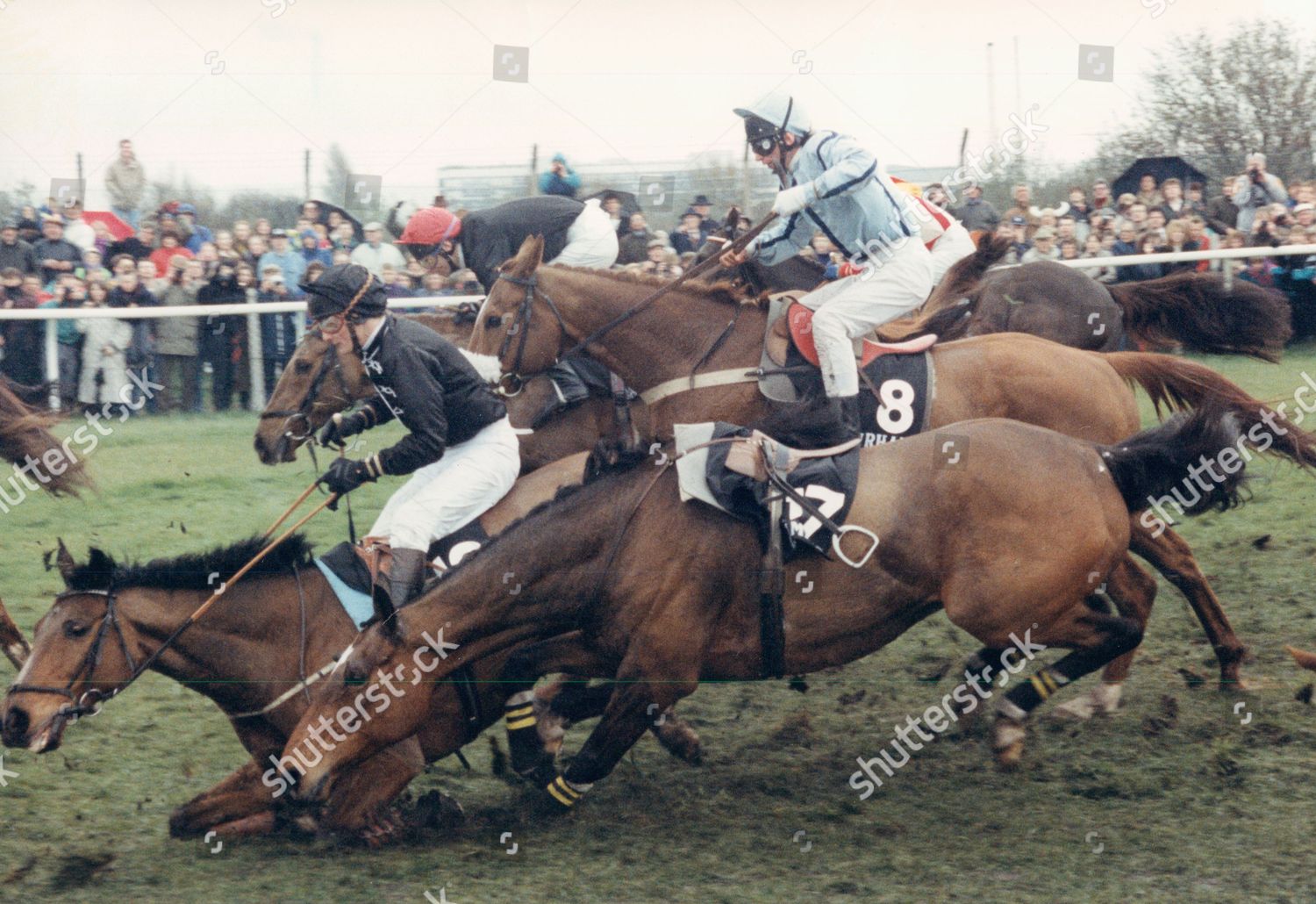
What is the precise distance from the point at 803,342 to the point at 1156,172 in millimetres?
9892

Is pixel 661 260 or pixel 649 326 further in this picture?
pixel 661 260

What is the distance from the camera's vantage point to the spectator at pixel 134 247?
11.3 meters

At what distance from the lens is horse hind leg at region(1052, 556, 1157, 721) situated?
19.0 feet

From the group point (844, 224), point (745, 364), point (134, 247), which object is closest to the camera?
point (745, 364)

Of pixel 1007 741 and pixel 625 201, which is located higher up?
pixel 625 201

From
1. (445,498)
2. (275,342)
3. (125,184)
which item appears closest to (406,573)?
(445,498)

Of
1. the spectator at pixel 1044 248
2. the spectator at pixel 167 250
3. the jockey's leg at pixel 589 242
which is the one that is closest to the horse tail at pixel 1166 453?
the jockey's leg at pixel 589 242

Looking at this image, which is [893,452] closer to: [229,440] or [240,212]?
[229,440]

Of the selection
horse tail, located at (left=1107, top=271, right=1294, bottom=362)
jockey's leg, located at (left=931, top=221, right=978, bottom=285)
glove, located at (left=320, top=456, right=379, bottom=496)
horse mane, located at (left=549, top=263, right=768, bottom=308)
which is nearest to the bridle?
glove, located at (left=320, top=456, right=379, bottom=496)

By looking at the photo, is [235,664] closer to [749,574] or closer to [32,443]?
[749,574]

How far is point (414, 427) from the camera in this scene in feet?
16.5

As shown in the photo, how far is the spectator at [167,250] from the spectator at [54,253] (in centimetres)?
53

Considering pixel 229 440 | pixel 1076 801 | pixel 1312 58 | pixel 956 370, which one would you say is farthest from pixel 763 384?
pixel 1312 58

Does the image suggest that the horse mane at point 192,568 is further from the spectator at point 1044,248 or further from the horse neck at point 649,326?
→ the spectator at point 1044,248
